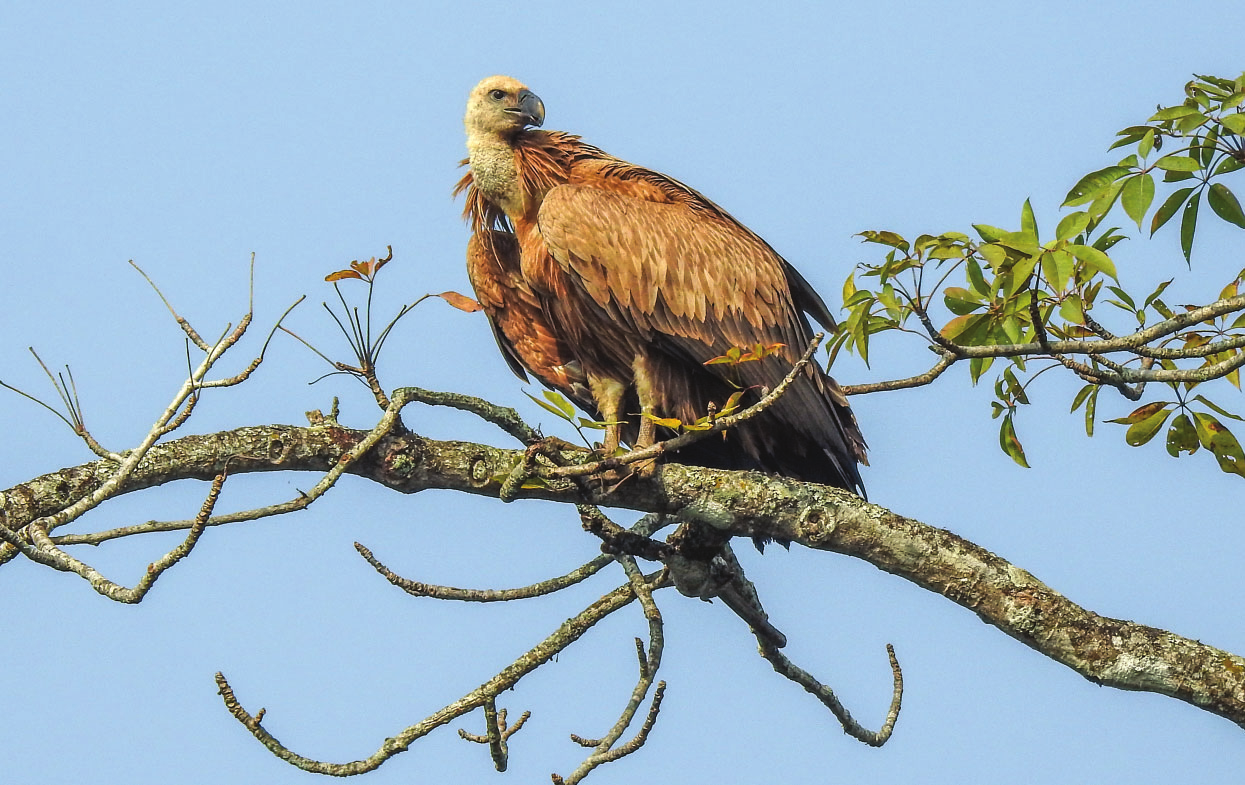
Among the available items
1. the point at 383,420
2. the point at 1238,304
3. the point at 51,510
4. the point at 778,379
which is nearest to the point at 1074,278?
the point at 1238,304

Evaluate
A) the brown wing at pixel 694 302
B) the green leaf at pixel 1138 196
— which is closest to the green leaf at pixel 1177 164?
the green leaf at pixel 1138 196

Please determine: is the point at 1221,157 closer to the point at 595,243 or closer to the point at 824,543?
the point at 824,543

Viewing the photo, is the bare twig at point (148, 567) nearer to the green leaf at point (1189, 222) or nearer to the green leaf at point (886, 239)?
the green leaf at point (886, 239)

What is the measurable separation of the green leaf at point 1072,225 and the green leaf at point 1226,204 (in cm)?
67

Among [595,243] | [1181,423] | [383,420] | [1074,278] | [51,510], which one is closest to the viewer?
[51,510]

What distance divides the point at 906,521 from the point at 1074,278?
978mm

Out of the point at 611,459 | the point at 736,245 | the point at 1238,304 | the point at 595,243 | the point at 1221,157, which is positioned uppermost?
the point at 736,245

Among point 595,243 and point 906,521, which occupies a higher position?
point 595,243

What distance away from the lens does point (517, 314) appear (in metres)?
6.07

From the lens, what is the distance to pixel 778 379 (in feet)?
19.2

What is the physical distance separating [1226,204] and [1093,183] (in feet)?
2.08

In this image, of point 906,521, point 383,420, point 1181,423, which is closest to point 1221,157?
point 1181,423

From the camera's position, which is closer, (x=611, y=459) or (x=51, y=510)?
(x=51, y=510)

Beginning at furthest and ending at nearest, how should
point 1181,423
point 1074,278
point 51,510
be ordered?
point 1181,423
point 1074,278
point 51,510
